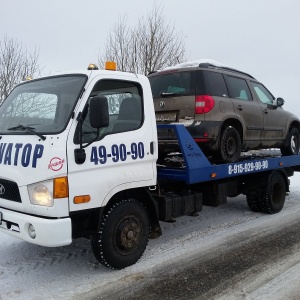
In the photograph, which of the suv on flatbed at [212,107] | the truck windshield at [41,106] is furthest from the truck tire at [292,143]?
the truck windshield at [41,106]

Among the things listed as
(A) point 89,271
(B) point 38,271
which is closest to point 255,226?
(A) point 89,271

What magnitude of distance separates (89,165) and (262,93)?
177 inches

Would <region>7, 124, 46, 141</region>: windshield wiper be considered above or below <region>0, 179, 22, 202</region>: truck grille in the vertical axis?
above

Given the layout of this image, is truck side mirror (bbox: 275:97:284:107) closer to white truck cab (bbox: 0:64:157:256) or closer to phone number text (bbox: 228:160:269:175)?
phone number text (bbox: 228:160:269:175)

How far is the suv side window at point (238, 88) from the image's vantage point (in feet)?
19.5

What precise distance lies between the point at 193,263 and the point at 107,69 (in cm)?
252

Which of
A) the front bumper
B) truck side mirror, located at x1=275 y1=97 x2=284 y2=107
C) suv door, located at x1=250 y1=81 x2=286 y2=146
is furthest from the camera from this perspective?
truck side mirror, located at x1=275 y1=97 x2=284 y2=107

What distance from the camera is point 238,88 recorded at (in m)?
6.19

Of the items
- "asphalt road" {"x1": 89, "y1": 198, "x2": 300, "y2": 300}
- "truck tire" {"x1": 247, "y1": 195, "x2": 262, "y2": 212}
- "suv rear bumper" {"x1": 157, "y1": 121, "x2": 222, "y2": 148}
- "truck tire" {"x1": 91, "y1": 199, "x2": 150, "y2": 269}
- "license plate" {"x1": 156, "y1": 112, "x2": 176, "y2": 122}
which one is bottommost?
"asphalt road" {"x1": 89, "y1": 198, "x2": 300, "y2": 300}

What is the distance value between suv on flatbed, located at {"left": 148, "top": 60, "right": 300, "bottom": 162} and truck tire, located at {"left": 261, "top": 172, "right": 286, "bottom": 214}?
756mm

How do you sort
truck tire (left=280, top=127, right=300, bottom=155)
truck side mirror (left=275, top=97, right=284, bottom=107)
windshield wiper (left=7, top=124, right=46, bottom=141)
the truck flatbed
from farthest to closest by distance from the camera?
truck tire (left=280, top=127, right=300, bottom=155) < truck side mirror (left=275, top=97, right=284, bottom=107) < the truck flatbed < windshield wiper (left=7, top=124, right=46, bottom=141)

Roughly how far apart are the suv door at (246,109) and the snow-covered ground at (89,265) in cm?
155

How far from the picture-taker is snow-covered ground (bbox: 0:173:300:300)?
11.8 ft

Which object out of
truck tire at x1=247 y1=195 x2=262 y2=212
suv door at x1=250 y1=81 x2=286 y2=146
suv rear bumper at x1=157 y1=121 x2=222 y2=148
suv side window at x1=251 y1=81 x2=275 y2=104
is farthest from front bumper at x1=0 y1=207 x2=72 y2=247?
suv side window at x1=251 y1=81 x2=275 y2=104
